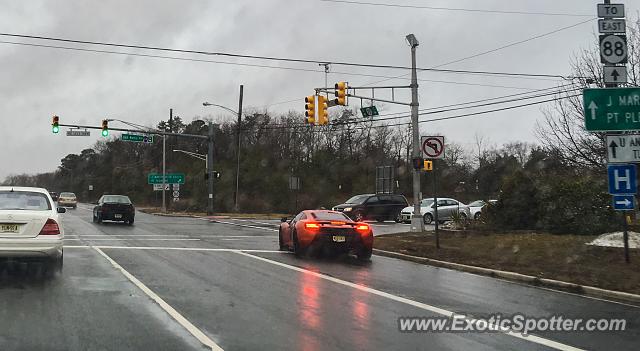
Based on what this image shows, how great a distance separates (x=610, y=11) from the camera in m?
11.7

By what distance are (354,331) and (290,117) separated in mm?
75543

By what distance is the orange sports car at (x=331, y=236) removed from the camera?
14249 mm

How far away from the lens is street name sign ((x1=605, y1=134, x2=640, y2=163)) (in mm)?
11195

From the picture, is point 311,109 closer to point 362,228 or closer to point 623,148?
point 362,228

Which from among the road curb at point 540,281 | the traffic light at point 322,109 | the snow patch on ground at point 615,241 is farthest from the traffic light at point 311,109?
the snow patch on ground at point 615,241

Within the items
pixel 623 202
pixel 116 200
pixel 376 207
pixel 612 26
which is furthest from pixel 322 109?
pixel 623 202

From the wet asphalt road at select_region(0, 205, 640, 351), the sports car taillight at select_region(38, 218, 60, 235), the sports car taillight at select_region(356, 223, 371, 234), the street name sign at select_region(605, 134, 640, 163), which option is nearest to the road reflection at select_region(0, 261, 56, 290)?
the wet asphalt road at select_region(0, 205, 640, 351)

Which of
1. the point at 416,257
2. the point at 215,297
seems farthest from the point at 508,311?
the point at 416,257

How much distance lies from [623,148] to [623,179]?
649 mm

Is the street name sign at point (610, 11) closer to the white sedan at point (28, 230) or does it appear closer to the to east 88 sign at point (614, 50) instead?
the to east 88 sign at point (614, 50)

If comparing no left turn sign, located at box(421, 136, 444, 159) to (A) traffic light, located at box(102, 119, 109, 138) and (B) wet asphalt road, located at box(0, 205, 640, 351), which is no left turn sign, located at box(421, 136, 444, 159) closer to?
(B) wet asphalt road, located at box(0, 205, 640, 351)

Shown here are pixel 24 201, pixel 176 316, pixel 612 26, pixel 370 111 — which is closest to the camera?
pixel 176 316

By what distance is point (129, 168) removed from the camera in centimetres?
10169

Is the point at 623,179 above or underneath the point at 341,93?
underneath
